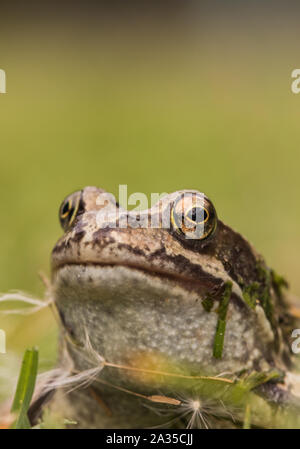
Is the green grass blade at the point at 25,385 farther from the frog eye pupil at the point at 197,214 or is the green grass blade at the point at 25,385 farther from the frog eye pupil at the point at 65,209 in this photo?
the frog eye pupil at the point at 197,214

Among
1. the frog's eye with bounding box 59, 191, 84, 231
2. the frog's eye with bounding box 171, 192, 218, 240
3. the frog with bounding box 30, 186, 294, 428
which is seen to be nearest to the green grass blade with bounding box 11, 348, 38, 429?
the frog with bounding box 30, 186, 294, 428

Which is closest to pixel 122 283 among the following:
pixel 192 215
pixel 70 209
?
pixel 192 215

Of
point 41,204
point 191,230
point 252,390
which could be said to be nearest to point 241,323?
point 252,390

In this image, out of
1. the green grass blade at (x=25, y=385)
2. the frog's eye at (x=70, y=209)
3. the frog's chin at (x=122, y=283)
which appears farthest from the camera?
the frog's eye at (x=70, y=209)

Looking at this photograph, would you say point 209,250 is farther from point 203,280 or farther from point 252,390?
point 252,390

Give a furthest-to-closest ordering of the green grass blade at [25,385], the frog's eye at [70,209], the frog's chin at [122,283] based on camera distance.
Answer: the frog's eye at [70,209]
the green grass blade at [25,385]
the frog's chin at [122,283]

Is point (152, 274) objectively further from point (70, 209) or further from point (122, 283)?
point (70, 209)

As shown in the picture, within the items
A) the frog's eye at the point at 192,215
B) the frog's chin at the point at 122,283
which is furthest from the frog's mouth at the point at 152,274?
the frog's eye at the point at 192,215
